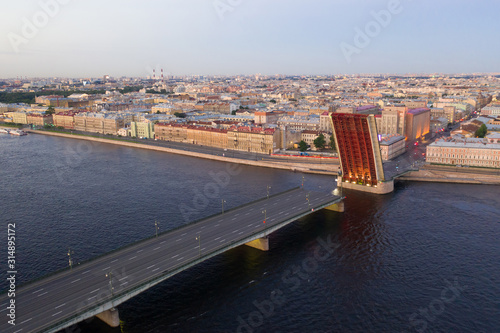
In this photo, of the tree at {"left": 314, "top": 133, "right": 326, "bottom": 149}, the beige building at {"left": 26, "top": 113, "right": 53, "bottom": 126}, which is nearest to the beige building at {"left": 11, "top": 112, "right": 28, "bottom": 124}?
the beige building at {"left": 26, "top": 113, "right": 53, "bottom": 126}

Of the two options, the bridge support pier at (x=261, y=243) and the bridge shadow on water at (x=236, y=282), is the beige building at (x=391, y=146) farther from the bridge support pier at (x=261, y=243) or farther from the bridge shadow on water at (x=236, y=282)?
the bridge support pier at (x=261, y=243)

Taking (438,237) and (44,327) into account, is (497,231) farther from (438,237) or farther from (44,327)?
(44,327)

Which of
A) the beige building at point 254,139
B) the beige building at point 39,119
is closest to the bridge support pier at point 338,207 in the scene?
the beige building at point 254,139

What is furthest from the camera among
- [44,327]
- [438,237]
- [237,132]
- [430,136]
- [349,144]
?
[430,136]

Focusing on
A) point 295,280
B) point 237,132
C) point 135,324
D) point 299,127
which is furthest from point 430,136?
point 135,324

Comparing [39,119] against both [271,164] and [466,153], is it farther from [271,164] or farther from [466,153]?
[466,153]
